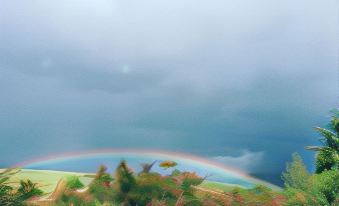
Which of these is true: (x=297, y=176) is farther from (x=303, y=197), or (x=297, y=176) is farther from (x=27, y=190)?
(x=27, y=190)

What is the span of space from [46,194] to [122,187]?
132 cm

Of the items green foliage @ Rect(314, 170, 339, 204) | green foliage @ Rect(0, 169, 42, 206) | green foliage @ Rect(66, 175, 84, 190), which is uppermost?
green foliage @ Rect(314, 170, 339, 204)

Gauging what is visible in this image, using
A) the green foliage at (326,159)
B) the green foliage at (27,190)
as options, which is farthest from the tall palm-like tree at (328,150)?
the green foliage at (27,190)

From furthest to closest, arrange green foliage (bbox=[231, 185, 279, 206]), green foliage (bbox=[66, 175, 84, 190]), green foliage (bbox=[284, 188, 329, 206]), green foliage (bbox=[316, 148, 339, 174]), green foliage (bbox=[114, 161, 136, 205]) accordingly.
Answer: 1. green foliage (bbox=[316, 148, 339, 174])
2. green foliage (bbox=[284, 188, 329, 206])
3. green foliage (bbox=[231, 185, 279, 206])
4. green foliage (bbox=[66, 175, 84, 190])
5. green foliage (bbox=[114, 161, 136, 205])

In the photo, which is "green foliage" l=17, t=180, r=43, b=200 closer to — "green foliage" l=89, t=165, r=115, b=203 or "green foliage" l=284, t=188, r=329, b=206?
"green foliage" l=89, t=165, r=115, b=203

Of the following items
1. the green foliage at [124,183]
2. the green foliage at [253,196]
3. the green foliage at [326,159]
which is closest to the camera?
the green foliage at [124,183]

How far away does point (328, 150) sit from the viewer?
43.7ft

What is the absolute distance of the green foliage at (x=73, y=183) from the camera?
765 centimetres

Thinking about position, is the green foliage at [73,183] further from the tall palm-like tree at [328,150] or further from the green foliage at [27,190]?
the tall palm-like tree at [328,150]

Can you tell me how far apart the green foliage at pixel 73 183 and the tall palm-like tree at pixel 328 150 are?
24.3 ft

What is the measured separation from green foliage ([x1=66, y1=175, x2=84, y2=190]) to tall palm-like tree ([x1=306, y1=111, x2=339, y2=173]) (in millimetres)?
7414

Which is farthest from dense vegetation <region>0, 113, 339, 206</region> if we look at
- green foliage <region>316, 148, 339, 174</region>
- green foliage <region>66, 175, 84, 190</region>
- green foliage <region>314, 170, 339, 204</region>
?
green foliage <region>316, 148, 339, 174</region>

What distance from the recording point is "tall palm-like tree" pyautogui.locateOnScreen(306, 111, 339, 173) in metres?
13.0

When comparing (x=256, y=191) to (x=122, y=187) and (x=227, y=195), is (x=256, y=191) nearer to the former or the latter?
(x=227, y=195)
